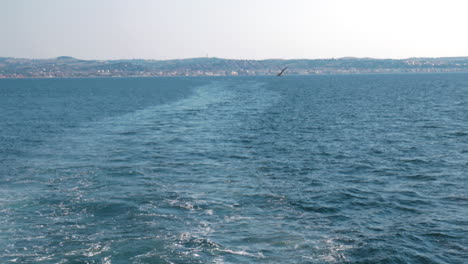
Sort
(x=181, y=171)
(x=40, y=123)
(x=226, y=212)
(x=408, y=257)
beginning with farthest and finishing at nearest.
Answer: (x=40, y=123)
(x=181, y=171)
(x=226, y=212)
(x=408, y=257)

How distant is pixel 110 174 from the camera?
110 ft

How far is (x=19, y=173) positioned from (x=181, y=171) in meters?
13.7

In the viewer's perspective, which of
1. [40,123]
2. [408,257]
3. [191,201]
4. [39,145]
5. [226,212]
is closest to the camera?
[408,257]

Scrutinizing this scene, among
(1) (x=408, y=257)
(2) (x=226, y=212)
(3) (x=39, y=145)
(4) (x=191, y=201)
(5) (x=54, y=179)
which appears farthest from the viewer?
(3) (x=39, y=145)

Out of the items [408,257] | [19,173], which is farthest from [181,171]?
[408,257]

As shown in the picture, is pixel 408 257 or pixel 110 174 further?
pixel 110 174

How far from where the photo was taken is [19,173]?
111 feet

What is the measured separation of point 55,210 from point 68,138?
96.2ft

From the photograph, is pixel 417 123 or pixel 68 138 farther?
pixel 417 123

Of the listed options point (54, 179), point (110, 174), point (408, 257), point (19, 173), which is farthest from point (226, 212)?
point (19, 173)

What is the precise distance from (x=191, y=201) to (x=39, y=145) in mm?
28756

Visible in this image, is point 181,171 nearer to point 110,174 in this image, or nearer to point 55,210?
point 110,174

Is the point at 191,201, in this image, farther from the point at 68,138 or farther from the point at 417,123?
the point at 417,123

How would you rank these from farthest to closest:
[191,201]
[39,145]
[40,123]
Answer: [40,123], [39,145], [191,201]
